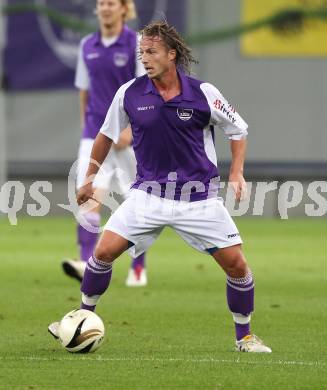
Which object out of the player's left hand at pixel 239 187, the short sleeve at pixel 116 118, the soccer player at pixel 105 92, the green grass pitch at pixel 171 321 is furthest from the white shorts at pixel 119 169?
the player's left hand at pixel 239 187

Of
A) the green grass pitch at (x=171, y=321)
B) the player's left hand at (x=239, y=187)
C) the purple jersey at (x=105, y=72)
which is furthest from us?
the purple jersey at (x=105, y=72)

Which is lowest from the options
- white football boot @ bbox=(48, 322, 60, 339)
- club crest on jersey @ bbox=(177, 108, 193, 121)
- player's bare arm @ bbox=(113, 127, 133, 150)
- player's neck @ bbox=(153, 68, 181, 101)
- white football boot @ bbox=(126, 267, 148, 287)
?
white football boot @ bbox=(126, 267, 148, 287)

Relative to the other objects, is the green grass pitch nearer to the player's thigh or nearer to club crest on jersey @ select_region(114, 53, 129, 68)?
the player's thigh

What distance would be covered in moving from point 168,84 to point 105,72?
4379 mm

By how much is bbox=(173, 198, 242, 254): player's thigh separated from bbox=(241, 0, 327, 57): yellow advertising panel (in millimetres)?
14838

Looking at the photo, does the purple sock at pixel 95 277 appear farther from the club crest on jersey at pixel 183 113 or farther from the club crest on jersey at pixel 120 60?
the club crest on jersey at pixel 120 60

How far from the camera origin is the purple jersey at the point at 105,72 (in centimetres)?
1323

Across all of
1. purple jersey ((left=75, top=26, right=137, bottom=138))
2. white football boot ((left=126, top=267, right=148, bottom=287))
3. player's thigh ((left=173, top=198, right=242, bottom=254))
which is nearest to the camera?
player's thigh ((left=173, top=198, right=242, bottom=254))

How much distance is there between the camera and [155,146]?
8867 millimetres

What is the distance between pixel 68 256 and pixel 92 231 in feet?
11.6

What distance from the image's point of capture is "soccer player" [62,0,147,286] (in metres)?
13.2

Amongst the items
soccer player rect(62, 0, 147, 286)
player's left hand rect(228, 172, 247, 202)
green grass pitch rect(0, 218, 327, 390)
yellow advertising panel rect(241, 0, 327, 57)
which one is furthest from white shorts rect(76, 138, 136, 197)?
yellow advertising panel rect(241, 0, 327, 57)

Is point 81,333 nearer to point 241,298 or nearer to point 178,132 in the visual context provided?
point 241,298

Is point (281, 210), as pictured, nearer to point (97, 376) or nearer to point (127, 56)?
point (127, 56)
